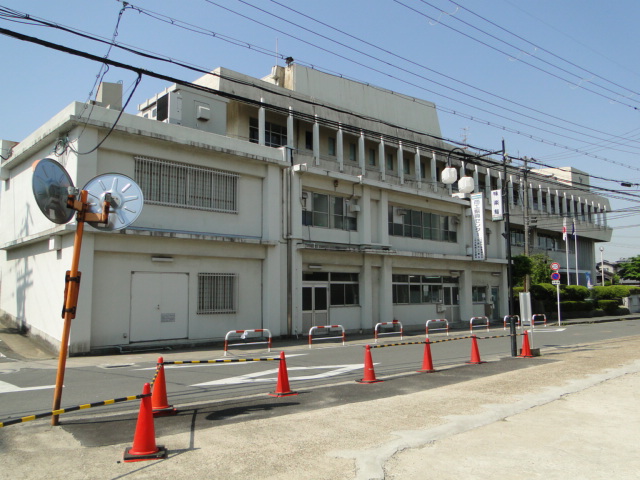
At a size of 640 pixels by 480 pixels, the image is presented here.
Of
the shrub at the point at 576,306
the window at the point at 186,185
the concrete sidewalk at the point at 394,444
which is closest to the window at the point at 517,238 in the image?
the shrub at the point at 576,306

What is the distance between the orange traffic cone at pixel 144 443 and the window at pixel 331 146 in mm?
26690

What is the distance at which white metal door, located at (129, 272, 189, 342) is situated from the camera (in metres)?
18.3

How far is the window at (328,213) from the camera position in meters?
24.9

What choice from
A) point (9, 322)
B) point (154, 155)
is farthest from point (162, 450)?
point (9, 322)

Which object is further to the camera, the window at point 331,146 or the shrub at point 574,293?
the shrub at point 574,293

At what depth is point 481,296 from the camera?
1395 inches

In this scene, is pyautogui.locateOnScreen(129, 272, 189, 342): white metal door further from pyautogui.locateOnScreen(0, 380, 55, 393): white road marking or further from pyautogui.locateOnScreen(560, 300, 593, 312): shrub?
pyautogui.locateOnScreen(560, 300, 593, 312): shrub

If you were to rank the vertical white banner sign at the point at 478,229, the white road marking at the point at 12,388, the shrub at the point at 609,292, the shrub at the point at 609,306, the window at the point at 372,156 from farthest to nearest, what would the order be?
the shrub at the point at 609,292, the shrub at the point at 609,306, the window at the point at 372,156, the vertical white banner sign at the point at 478,229, the white road marking at the point at 12,388

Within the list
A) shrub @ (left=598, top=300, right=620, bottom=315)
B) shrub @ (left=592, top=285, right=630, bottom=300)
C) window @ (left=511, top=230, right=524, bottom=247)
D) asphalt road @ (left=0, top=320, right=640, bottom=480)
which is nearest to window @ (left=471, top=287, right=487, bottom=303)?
window @ (left=511, top=230, right=524, bottom=247)

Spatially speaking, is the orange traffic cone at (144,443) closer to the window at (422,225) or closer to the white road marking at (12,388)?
the white road marking at (12,388)

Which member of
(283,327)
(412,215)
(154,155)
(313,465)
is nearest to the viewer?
(313,465)

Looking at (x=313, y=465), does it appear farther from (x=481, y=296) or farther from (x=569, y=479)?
(x=481, y=296)

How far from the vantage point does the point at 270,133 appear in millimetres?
28578

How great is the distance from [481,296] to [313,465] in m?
31.7
